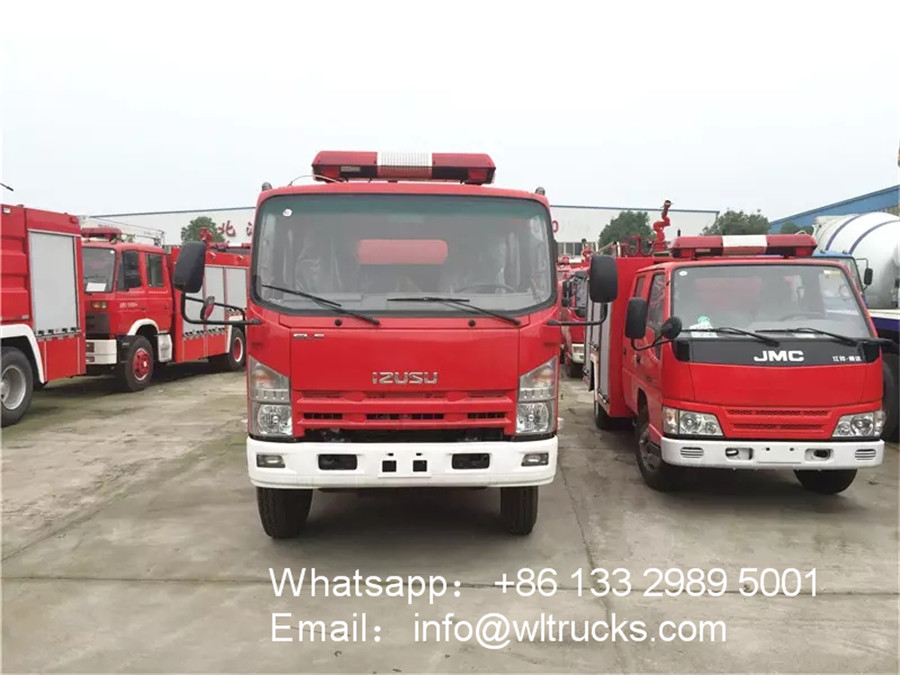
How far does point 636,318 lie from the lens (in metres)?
5.43

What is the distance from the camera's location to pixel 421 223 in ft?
14.0

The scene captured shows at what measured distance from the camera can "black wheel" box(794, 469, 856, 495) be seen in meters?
5.48

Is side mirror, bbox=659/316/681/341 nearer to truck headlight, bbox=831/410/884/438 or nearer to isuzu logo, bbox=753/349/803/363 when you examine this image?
isuzu logo, bbox=753/349/803/363

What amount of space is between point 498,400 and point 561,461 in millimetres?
3076

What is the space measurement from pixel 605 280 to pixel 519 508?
161cm

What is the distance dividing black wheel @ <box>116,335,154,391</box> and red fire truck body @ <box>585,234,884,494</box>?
27.6 feet

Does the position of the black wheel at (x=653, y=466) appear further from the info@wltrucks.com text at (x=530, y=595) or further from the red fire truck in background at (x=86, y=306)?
the red fire truck in background at (x=86, y=306)

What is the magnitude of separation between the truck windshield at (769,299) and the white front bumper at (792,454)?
86 centimetres

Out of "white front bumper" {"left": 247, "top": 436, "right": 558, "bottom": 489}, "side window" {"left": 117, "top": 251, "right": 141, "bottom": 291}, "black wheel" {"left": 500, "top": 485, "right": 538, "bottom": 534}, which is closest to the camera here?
"white front bumper" {"left": 247, "top": 436, "right": 558, "bottom": 489}

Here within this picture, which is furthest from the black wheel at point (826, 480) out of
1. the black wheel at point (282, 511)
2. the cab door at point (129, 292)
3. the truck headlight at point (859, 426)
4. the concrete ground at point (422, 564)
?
the cab door at point (129, 292)

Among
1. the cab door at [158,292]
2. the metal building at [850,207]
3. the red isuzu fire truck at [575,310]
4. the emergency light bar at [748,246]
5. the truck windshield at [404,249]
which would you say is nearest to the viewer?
the truck windshield at [404,249]

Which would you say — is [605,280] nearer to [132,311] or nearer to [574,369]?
[132,311]

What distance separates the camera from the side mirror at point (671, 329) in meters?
5.06

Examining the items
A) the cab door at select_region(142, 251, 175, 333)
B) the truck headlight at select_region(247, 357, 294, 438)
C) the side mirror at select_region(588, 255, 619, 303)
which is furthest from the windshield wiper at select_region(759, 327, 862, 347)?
the cab door at select_region(142, 251, 175, 333)
